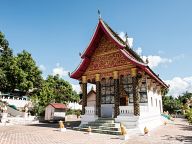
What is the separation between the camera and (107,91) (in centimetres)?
1894

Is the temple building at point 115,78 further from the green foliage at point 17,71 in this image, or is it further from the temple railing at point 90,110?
the green foliage at point 17,71

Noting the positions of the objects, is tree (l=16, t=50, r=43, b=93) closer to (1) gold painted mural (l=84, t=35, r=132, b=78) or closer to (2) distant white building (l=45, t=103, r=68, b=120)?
(2) distant white building (l=45, t=103, r=68, b=120)

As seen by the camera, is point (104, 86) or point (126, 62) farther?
point (104, 86)

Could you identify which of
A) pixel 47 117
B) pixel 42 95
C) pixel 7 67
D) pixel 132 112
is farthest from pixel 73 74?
pixel 7 67

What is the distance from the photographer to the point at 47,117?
26.9 metres

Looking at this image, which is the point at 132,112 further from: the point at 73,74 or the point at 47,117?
the point at 47,117

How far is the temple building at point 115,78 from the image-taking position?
14969mm

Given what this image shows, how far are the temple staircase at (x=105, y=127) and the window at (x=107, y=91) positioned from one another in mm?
2778

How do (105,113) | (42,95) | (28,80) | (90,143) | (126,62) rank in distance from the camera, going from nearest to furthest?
(90,143) < (126,62) < (105,113) < (42,95) < (28,80)

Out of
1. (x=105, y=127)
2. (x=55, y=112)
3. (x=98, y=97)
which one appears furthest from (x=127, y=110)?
(x=55, y=112)

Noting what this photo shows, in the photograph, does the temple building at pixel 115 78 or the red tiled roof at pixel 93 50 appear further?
the red tiled roof at pixel 93 50

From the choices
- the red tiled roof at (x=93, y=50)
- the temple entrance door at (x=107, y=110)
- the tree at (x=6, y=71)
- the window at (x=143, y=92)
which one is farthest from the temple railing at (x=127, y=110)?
the tree at (x=6, y=71)

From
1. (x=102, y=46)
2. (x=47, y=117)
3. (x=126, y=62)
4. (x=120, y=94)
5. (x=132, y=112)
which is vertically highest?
(x=102, y=46)

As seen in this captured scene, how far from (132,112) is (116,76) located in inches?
130
